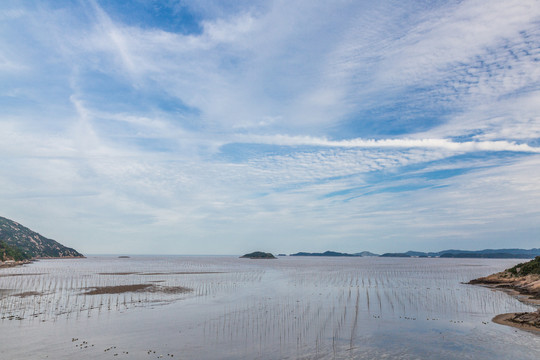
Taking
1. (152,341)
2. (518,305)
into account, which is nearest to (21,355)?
(152,341)

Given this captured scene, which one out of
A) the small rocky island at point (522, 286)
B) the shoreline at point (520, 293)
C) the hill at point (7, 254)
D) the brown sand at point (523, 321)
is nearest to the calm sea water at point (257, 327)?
the brown sand at point (523, 321)

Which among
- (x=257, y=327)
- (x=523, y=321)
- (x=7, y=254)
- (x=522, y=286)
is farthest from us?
(x=7, y=254)

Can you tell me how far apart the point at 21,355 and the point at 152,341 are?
1016 centimetres

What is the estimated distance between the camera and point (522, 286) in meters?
70.5

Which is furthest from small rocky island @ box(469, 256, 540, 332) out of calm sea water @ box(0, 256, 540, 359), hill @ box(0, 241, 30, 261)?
hill @ box(0, 241, 30, 261)

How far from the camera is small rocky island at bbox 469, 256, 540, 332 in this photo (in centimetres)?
3747

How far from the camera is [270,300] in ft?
185

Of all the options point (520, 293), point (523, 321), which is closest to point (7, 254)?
point (523, 321)

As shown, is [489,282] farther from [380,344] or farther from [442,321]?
[380,344]

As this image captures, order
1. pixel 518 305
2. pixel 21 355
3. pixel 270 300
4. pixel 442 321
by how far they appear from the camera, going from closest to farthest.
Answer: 1. pixel 21 355
2. pixel 442 321
3. pixel 518 305
4. pixel 270 300

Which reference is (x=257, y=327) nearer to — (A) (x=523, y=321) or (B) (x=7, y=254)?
(A) (x=523, y=321)

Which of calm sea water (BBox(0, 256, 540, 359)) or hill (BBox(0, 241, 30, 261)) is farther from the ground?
hill (BBox(0, 241, 30, 261))

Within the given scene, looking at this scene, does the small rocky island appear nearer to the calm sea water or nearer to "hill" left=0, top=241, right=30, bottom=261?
the calm sea water

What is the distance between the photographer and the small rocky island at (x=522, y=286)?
37469 millimetres
